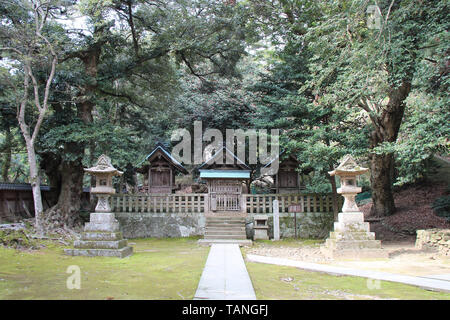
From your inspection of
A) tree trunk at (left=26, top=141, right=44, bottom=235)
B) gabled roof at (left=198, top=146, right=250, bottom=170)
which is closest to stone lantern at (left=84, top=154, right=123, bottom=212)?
tree trunk at (left=26, top=141, right=44, bottom=235)

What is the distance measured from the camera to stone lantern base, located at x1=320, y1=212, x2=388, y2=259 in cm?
930

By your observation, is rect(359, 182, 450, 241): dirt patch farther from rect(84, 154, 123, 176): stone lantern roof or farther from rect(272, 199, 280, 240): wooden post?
rect(84, 154, 123, 176): stone lantern roof

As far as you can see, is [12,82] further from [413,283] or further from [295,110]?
[413,283]

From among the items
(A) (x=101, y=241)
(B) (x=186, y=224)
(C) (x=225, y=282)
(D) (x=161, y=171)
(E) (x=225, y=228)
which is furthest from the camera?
(D) (x=161, y=171)

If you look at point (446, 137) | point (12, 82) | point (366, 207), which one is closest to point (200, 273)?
point (446, 137)

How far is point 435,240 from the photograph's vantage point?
32.4 feet

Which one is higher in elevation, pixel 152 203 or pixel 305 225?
pixel 152 203

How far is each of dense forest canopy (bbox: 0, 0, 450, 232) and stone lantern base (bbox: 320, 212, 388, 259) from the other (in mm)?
2533

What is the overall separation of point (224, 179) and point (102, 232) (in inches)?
302

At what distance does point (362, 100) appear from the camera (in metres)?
12.6

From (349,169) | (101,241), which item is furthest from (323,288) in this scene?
(101,241)

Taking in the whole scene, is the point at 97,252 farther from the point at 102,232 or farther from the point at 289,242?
the point at 289,242

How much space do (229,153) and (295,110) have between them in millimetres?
4167

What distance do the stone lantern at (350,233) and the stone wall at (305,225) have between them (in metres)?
4.71
